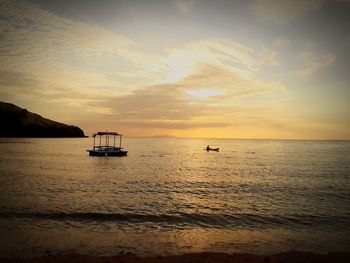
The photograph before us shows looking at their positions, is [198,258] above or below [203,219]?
above

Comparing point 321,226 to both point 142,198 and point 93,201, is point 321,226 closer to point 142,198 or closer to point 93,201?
point 142,198

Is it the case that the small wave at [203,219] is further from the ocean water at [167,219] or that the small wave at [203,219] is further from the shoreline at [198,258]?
the shoreline at [198,258]

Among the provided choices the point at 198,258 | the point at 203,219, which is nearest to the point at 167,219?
the point at 203,219

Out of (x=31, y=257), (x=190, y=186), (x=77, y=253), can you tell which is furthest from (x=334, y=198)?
(x=31, y=257)

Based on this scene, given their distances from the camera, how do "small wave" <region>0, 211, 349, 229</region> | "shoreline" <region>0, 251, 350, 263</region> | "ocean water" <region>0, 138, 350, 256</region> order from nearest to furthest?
"shoreline" <region>0, 251, 350, 263</region> → "ocean water" <region>0, 138, 350, 256</region> → "small wave" <region>0, 211, 349, 229</region>

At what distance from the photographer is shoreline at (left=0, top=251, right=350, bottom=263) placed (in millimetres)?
12422

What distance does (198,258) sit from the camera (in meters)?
12.9

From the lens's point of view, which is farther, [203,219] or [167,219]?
[203,219]

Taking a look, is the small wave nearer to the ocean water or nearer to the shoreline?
the ocean water

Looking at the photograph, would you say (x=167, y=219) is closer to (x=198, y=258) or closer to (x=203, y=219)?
(x=203, y=219)

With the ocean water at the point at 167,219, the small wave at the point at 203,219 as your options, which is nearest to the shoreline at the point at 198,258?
the ocean water at the point at 167,219

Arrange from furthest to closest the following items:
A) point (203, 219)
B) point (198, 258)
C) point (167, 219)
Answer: point (203, 219), point (167, 219), point (198, 258)

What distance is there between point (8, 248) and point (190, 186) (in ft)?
88.2

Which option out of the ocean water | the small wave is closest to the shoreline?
the ocean water
